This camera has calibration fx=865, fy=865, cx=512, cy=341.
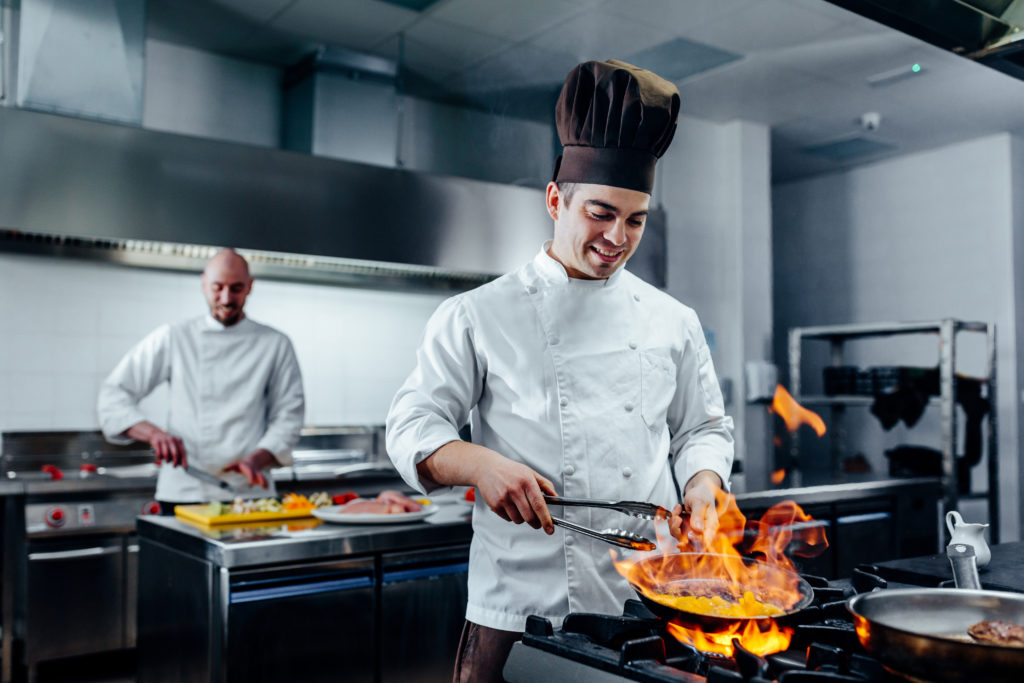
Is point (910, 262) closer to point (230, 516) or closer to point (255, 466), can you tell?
point (255, 466)

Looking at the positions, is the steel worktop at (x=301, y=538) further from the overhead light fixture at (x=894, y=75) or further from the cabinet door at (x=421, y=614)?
the overhead light fixture at (x=894, y=75)

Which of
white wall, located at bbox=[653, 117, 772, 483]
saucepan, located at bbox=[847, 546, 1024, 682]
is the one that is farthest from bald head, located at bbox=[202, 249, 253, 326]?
white wall, located at bbox=[653, 117, 772, 483]

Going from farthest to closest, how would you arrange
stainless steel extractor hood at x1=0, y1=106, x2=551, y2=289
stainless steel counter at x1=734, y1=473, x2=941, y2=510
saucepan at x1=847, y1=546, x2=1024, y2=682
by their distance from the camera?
Result: stainless steel counter at x1=734, y1=473, x2=941, y2=510, stainless steel extractor hood at x1=0, y1=106, x2=551, y2=289, saucepan at x1=847, y1=546, x2=1024, y2=682

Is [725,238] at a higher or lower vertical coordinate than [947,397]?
higher

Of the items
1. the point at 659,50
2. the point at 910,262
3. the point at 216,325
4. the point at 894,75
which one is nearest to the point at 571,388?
the point at 216,325

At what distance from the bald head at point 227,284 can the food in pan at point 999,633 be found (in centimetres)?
278

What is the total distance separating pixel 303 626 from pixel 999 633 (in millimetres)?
1897

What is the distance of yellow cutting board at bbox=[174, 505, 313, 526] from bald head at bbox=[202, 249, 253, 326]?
88cm

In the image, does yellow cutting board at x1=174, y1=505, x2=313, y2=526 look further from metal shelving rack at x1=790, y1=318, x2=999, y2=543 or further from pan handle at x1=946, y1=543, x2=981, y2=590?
metal shelving rack at x1=790, y1=318, x2=999, y2=543

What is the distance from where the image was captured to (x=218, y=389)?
3340mm

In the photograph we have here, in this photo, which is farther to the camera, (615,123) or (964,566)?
(615,123)

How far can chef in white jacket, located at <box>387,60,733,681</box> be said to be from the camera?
153 cm

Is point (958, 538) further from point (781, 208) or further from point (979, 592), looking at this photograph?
point (781, 208)

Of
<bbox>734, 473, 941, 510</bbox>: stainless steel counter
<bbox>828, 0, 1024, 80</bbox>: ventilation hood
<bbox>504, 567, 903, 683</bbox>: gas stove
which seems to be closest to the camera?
<bbox>504, 567, 903, 683</bbox>: gas stove
